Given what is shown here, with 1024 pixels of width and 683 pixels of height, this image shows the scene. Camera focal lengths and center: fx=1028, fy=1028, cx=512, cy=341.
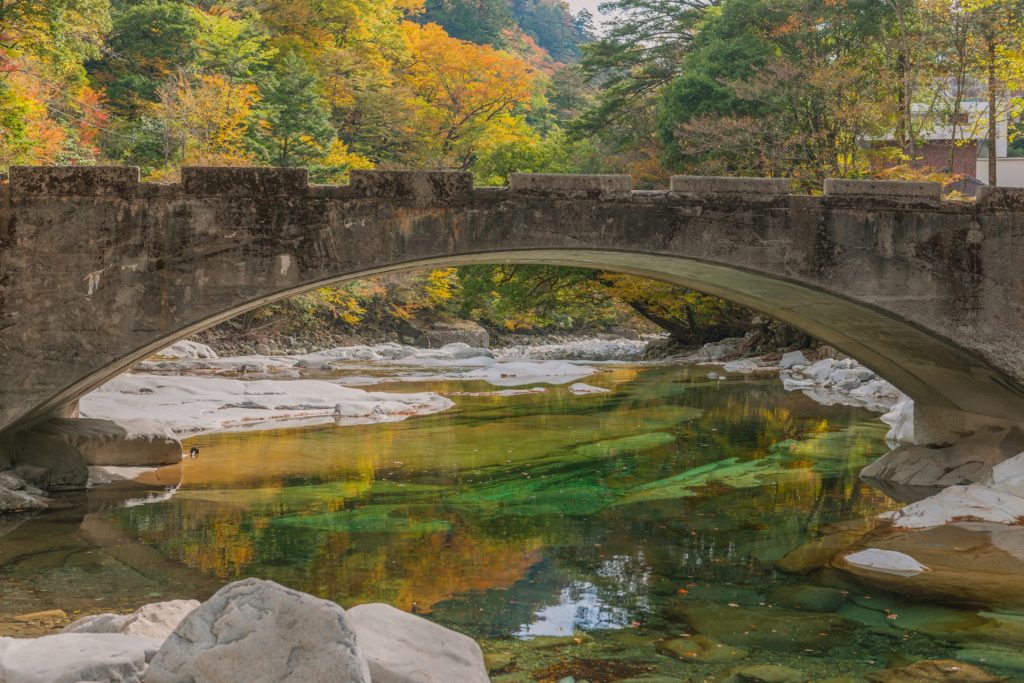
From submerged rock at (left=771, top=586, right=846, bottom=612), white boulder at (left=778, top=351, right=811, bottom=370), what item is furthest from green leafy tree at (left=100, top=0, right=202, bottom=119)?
submerged rock at (left=771, top=586, right=846, bottom=612)

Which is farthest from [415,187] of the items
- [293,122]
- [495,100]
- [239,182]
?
[495,100]

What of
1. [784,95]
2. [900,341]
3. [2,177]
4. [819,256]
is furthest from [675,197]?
[784,95]

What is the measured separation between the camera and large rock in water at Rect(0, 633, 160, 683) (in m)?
4.93

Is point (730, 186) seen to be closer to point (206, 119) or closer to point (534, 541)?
point (534, 541)

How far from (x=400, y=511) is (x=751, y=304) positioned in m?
5.72

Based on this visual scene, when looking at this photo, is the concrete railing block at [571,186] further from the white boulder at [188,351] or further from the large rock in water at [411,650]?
the white boulder at [188,351]

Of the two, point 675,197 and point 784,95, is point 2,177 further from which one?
point 784,95

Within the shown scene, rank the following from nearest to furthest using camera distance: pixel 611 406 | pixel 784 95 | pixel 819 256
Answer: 1. pixel 819 256
2. pixel 611 406
3. pixel 784 95

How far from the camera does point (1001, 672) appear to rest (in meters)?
6.48

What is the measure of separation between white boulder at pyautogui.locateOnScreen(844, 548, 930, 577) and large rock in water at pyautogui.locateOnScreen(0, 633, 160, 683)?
20.1 feet

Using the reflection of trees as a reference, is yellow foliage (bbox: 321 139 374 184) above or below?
above

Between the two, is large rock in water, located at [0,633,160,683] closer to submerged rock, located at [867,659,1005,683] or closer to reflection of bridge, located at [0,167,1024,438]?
submerged rock, located at [867,659,1005,683]

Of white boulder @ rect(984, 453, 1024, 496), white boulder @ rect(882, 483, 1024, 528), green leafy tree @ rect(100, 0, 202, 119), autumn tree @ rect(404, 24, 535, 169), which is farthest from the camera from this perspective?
autumn tree @ rect(404, 24, 535, 169)

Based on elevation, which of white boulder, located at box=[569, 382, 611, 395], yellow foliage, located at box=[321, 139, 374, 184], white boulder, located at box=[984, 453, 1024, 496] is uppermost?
yellow foliage, located at box=[321, 139, 374, 184]
